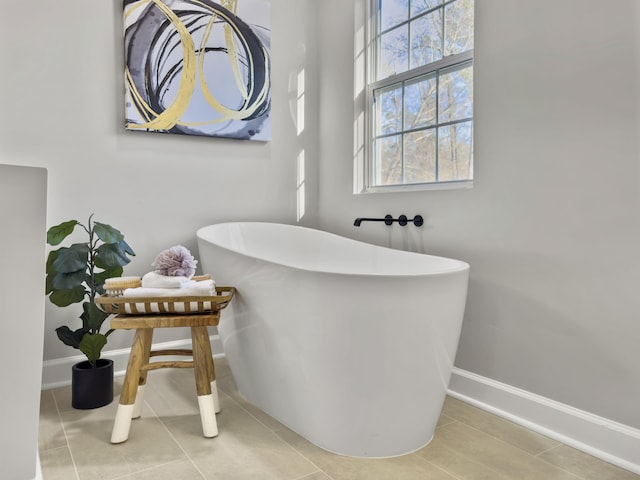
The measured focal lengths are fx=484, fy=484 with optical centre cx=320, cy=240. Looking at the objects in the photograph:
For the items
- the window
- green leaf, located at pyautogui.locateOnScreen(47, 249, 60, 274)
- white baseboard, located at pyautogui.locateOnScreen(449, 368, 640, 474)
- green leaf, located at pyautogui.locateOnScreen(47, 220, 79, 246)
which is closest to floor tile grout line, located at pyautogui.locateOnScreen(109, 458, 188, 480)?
green leaf, located at pyautogui.locateOnScreen(47, 249, 60, 274)

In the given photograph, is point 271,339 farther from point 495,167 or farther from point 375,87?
point 375,87

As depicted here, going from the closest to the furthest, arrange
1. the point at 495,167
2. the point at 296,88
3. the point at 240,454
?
the point at 240,454, the point at 495,167, the point at 296,88

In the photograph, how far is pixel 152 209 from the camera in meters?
2.62

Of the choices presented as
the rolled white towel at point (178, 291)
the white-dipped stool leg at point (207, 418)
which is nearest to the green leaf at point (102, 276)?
the rolled white towel at point (178, 291)

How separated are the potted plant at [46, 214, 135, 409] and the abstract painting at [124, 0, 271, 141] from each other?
73 centimetres

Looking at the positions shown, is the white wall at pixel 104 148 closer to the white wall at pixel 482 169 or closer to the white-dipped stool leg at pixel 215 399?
the white wall at pixel 482 169

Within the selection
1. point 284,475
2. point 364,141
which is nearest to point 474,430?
point 284,475

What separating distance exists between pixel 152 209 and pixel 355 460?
170 centimetres

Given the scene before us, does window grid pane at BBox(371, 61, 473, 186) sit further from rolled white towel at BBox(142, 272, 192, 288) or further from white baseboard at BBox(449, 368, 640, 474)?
rolled white towel at BBox(142, 272, 192, 288)

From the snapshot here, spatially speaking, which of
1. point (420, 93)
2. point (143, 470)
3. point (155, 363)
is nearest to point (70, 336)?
point (155, 363)

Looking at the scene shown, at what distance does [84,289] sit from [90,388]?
42cm

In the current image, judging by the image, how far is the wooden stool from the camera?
1.72 m

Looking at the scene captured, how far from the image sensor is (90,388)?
6.76 ft

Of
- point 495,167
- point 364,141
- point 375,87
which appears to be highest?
point 375,87
